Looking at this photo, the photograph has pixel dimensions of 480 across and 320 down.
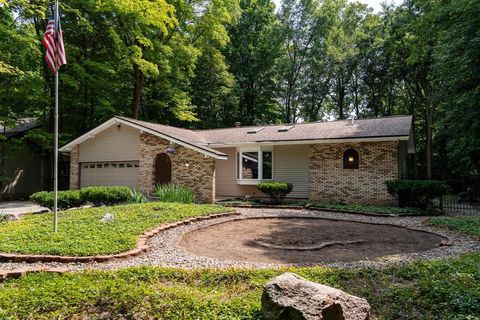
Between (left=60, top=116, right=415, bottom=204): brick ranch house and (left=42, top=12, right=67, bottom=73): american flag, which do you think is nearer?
(left=42, top=12, right=67, bottom=73): american flag

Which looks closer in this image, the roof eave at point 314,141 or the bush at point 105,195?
the bush at point 105,195

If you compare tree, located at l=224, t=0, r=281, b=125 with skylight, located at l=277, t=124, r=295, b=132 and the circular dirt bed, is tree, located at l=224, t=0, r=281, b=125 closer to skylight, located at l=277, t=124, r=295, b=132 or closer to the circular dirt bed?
skylight, located at l=277, t=124, r=295, b=132

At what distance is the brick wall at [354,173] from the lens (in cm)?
1359

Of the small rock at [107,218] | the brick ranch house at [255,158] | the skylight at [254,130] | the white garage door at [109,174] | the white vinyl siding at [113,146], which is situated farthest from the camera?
the skylight at [254,130]

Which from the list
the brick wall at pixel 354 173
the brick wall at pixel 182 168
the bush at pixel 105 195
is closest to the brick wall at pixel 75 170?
the brick wall at pixel 182 168

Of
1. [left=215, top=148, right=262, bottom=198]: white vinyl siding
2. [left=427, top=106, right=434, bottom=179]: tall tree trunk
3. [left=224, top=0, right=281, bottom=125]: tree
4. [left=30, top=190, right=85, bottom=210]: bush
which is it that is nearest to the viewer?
[left=30, top=190, right=85, bottom=210]: bush

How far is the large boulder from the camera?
3.06m

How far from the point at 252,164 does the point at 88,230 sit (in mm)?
10410

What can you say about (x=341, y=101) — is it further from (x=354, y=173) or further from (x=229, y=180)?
(x=354, y=173)

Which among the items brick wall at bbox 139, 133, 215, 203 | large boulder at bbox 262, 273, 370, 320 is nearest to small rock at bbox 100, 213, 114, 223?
brick wall at bbox 139, 133, 215, 203

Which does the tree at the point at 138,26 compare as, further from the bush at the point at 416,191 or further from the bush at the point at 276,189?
the bush at the point at 416,191

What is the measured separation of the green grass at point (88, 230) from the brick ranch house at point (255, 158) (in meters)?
4.51

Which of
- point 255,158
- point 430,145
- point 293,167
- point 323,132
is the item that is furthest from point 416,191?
point 430,145

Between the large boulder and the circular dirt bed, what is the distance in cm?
282
